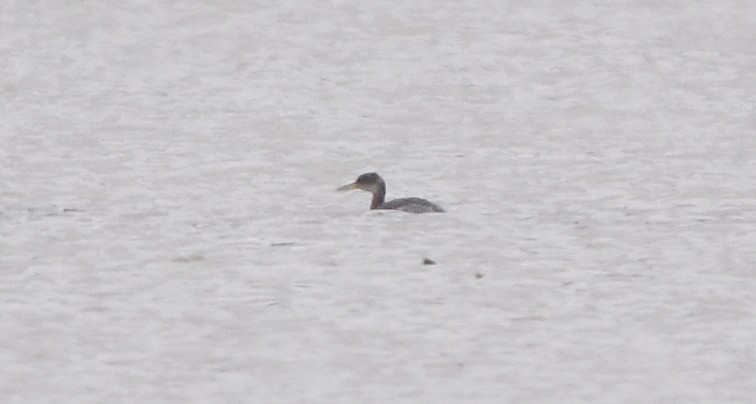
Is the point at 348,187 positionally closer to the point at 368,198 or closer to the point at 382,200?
the point at 382,200

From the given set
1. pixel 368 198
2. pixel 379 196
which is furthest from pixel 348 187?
pixel 368 198

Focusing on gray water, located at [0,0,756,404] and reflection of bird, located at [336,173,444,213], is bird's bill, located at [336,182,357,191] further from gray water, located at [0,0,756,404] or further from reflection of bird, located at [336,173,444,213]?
gray water, located at [0,0,756,404]

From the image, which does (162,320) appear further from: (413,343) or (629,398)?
(629,398)

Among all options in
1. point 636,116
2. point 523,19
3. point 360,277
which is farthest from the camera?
point 523,19

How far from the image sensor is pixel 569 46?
861 inches

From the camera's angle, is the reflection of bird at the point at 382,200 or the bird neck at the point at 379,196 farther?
the bird neck at the point at 379,196

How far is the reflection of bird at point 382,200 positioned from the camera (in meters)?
12.2

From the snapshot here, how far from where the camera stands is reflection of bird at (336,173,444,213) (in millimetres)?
12172

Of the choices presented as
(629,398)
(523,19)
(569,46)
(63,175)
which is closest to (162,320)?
(629,398)

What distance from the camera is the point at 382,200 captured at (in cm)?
1259

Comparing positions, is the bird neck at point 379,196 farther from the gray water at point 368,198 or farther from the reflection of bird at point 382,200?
the gray water at point 368,198

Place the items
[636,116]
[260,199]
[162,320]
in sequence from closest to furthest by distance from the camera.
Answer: [162,320] < [260,199] < [636,116]

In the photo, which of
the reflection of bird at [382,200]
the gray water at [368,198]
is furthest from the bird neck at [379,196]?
the gray water at [368,198]

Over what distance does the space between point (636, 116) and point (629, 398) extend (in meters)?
10.9
